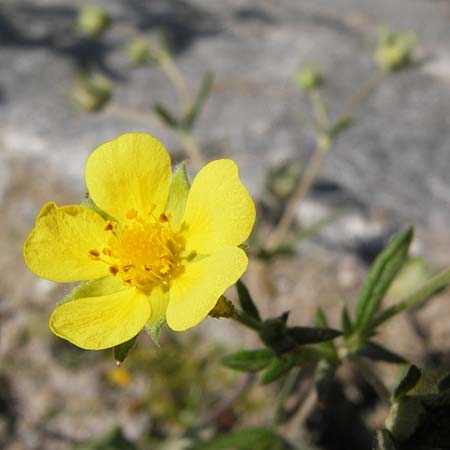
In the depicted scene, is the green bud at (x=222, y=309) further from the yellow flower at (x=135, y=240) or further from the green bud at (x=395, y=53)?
the green bud at (x=395, y=53)

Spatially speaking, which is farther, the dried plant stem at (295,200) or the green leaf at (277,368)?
the dried plant stem at (295,200)

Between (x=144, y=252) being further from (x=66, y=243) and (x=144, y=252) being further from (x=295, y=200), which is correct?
(x=295, y=200)

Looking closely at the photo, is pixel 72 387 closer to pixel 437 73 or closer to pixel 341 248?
pixel 341 248

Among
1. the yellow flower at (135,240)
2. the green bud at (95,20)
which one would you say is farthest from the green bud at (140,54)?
the yellow flower at (135,240)

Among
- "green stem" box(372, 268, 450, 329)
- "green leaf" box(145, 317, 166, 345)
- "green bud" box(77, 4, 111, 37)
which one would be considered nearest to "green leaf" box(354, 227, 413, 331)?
"green stem" box(372, 268, 450, 329)

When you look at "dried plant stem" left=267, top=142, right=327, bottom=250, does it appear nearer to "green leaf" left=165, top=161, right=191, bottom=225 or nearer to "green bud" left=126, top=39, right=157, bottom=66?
"green bud" left=126, top=39, right=157, bottom=66

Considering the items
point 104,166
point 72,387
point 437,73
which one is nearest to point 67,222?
point 104,166
